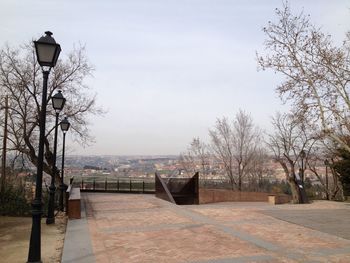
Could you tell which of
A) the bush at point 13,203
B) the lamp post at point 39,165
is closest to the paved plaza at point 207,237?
the lamp post at point 39,165

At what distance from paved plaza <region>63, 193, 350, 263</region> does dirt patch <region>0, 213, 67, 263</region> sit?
0.97 feet

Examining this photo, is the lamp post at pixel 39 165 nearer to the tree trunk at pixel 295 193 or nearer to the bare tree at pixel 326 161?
the tree trunk at pixel 295 193

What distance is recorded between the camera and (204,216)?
12938mm

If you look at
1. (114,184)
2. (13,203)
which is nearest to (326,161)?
(114,184)

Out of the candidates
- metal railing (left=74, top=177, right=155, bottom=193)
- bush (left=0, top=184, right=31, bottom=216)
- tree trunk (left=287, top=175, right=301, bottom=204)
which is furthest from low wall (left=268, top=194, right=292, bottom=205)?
bush (left=0, top=184, right=31, bottom=216)

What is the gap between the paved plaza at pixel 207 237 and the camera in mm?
7633

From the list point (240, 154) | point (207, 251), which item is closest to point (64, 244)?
point (207, 251)

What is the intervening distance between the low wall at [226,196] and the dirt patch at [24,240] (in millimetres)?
15030

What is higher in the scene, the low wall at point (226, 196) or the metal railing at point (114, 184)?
the metal railing at point (114, 184)

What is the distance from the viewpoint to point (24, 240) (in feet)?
32.0

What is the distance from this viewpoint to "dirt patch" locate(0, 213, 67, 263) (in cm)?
790

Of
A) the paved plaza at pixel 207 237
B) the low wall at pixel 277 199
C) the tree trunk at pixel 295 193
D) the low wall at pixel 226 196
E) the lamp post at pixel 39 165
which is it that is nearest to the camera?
the lamp post at pixel 39 165

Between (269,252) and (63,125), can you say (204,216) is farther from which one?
(63,125)

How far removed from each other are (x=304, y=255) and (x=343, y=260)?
741 millimetres
